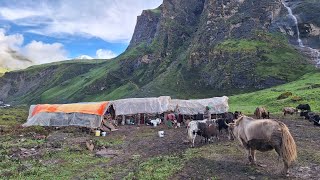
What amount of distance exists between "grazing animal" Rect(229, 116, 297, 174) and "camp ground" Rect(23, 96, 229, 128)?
2811 centimetres

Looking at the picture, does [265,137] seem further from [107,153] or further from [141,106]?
[141,106]

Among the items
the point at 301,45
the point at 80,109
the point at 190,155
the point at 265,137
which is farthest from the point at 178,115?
the point at 301,45

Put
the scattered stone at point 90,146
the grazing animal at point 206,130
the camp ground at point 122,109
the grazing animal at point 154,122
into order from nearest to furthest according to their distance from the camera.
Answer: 1. the grazing animal at point 206,130
2. the scattered stone at point 90,146
3. the camp ground at point 122,109
4. the grazing animal at point 154,122

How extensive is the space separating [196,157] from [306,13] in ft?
429

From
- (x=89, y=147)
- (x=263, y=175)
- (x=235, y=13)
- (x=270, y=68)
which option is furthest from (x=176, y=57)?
(x=263, y=175)

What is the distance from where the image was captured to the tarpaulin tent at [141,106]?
51.9m

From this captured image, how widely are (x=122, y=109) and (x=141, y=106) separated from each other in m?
2.82

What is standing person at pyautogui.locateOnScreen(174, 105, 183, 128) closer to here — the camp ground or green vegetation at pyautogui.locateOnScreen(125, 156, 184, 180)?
the camp ground

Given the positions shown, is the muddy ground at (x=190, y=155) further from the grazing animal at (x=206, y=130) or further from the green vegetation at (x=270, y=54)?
the green vegetation at (x=270, y=54)

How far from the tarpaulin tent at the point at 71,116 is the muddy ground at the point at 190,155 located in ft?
17.4

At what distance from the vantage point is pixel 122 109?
5234cm

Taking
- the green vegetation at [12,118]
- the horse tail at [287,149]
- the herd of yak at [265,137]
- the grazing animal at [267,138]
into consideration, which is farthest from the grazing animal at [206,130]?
the green vegetation at [12,118]

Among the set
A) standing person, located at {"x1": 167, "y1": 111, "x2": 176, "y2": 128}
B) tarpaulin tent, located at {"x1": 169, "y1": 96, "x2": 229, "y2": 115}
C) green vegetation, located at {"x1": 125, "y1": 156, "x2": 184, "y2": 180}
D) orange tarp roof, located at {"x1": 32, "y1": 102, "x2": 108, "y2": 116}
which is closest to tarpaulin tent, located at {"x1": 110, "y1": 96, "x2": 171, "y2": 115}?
tarpaulin tent, located at {"x1": 169, "y1": 96, "x2": 229, "y2": 115}

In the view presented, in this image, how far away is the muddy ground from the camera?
62.3 feet
